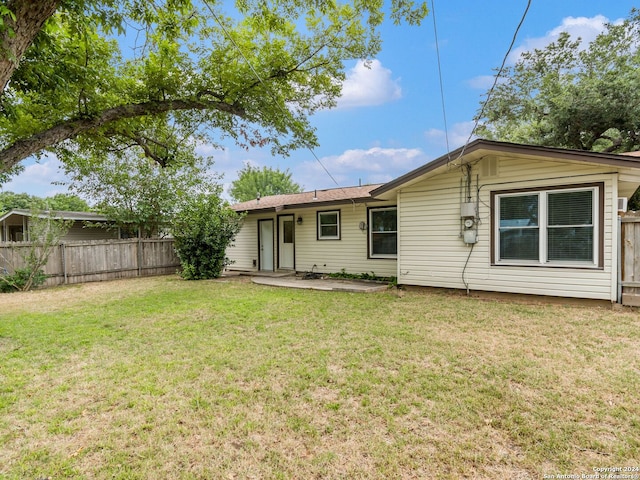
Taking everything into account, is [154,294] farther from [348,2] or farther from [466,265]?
[348,2]

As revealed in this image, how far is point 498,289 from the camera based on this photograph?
23.0 ft

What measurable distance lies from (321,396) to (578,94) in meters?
18.8

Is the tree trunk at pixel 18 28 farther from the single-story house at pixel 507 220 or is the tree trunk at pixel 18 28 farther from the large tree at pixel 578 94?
the large tree at pixel 578 94

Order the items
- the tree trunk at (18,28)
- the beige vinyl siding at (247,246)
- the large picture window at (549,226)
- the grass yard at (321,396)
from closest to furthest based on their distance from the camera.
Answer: the grass yard at (321,396) → the tree trunk at (18,28) → the large picture window at (549,226) → the beige vinyl siding at (247,246)

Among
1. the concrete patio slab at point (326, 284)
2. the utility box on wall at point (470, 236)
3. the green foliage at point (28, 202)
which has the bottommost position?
the concrete patio slab at point (326, 284)

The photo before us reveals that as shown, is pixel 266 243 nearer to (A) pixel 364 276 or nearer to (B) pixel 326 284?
(B) pixel 326 284

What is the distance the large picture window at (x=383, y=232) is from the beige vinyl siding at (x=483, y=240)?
1179 mm

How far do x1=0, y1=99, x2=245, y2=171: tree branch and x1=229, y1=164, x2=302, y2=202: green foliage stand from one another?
31.3 meters

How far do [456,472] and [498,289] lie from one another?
5721 mm

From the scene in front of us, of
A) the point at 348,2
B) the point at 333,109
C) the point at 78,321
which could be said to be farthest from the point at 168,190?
the point at 348,2

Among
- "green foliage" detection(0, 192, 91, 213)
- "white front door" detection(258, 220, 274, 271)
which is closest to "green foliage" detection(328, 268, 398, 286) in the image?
"white front door" detection(258, 220, 274, 271)

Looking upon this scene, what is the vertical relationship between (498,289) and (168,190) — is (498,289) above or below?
below

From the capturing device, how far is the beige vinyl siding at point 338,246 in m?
9.94

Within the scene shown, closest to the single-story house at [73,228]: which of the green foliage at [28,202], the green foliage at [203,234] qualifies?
the green foliage at [203,234]
